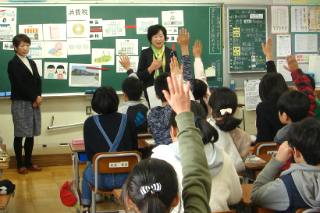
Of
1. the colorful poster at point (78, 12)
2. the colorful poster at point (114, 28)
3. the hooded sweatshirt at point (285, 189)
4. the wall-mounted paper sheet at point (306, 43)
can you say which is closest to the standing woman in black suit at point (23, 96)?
the colorful poster at point (78, 12)

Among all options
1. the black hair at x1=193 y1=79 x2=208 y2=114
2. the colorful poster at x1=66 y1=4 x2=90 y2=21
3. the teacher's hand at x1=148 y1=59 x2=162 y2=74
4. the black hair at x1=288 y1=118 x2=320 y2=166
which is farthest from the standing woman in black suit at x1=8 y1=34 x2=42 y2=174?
the black hair at x1=288 y1=118 x2=320 y2=166

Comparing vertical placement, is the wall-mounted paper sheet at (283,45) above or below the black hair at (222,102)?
above

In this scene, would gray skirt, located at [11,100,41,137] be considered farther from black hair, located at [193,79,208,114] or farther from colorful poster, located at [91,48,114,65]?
black hair, located at [193,79,208,114]

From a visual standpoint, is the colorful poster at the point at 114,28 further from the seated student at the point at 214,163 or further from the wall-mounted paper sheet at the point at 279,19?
the seated student at the point at 214,163

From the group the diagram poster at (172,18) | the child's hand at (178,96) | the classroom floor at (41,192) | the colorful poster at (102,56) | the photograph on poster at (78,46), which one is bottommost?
the classroom floor at (41,192)

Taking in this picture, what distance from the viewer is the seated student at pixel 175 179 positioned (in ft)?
2.80

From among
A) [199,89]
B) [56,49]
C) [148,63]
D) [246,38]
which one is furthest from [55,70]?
[246,38]

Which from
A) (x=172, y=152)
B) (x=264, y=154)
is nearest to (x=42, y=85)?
(x=264, y=154)

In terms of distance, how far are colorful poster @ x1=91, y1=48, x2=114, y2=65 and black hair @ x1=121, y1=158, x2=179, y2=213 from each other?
421 cm

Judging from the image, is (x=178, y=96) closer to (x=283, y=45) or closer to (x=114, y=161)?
(x=114, y=161)

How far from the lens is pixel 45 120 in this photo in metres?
4.96

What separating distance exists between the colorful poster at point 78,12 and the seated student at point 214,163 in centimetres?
372

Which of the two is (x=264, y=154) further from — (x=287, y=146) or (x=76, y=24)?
(x=76, y=24)

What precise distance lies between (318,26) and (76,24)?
385 centimetres
